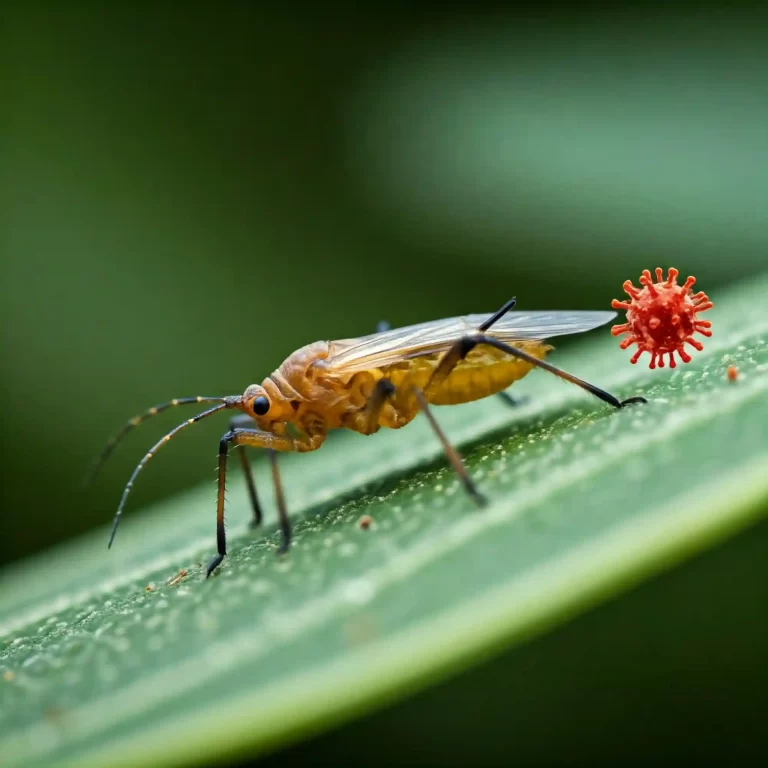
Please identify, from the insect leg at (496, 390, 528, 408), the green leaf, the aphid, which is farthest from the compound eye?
the insect leg at (496, 390, 528, 408)

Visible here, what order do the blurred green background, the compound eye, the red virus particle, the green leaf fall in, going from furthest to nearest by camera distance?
the blurred green background, the compound eye, the red virus particle, the green leaf

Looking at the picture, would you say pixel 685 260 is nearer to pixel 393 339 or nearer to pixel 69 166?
pixel 393 339

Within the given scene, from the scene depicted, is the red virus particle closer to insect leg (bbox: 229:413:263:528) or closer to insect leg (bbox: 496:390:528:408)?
insect leg (bbox: 496:390:528:408)

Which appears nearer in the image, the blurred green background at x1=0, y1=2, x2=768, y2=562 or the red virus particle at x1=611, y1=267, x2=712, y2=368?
the red virus particle at x1=611, y1=267, x2=712, y2=368

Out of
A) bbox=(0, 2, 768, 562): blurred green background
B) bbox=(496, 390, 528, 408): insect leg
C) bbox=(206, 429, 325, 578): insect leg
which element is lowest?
bbox=(496, 390, 528, 408): insect leg

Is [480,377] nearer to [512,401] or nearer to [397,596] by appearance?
[512,401]

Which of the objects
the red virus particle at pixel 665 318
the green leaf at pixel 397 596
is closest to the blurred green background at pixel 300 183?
the red virus particle at pixel 665 318

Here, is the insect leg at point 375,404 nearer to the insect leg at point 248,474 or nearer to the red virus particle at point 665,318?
the insect leg at point 248,474
